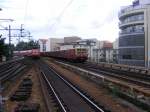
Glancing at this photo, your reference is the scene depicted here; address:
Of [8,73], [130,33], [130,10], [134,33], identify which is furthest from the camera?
[130,10]

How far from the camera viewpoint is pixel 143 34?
9081 cm

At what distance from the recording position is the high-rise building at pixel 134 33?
88.8m

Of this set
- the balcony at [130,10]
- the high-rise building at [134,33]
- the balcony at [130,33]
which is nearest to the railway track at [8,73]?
the high-rise building at [134,33]

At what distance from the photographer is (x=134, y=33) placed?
95688mm

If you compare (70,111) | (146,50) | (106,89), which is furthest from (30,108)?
(146,50)

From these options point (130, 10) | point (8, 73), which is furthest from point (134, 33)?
point (8, 73)

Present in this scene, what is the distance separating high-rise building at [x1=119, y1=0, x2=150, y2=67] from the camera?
88812 millimetres

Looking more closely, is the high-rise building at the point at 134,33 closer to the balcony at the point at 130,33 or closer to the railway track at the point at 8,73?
the balcony at the point at 130,33

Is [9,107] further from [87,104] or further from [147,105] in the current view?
[147,105]

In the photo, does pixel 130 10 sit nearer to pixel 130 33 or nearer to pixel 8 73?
pixel 130 33

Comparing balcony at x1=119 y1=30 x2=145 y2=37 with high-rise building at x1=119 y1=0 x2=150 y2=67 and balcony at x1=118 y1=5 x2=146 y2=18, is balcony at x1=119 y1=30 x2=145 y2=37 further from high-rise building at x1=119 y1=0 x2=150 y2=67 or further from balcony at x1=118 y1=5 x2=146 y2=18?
balcony at x1=118 y1=5 x2=146 y2=18

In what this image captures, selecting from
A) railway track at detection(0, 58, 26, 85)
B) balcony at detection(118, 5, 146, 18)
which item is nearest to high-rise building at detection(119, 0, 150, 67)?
balcony at detection(118, 5, 146, 18)

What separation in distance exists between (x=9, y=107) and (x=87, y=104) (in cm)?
388

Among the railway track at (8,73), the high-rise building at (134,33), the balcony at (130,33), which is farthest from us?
the balcony at (130,33)
